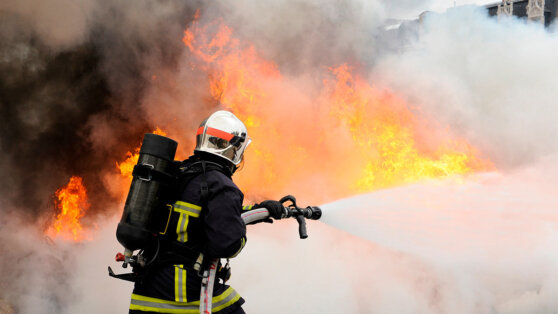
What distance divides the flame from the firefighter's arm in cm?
540

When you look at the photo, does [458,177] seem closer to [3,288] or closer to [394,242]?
[394,242]

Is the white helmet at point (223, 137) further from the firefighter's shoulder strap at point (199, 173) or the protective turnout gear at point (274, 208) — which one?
the protective turnout gear at point (274, 208)

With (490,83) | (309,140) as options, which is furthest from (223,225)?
(490,83)

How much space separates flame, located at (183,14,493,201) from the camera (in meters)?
7.91

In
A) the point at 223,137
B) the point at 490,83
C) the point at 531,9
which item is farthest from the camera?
the point at 531,9

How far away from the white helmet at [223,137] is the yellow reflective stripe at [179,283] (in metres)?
0.73

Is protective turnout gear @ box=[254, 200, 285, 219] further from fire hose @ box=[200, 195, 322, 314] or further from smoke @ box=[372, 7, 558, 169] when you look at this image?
smoke @ box=[372, 7, 558, 169]

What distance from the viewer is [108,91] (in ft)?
26.0

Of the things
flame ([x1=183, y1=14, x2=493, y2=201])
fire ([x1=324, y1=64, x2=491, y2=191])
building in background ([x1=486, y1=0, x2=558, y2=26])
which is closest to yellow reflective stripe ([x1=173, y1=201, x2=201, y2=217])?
flame ([x1=183, y1=14, x2=493, y2=201])

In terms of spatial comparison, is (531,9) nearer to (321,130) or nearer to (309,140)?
(321,130)

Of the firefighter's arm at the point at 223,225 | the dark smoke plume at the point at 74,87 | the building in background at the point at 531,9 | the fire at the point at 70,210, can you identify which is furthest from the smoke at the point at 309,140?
the firefighter's arm at the point at 223,225

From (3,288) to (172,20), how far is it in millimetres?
4554

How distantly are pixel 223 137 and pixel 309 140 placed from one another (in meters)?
5.39

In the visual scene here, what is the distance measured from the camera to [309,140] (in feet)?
27.5
